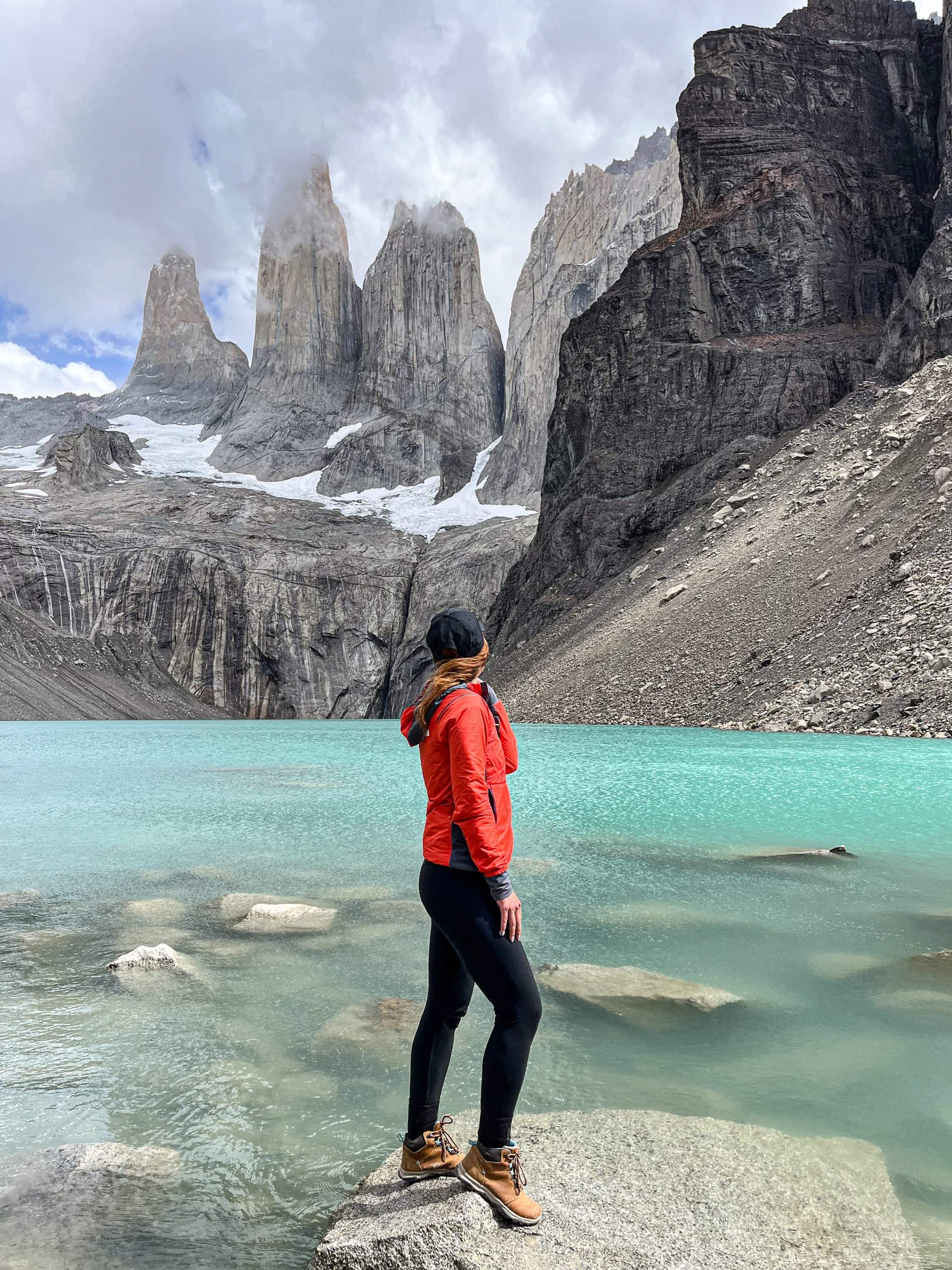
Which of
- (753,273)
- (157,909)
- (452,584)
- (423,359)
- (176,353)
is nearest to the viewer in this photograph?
(157,909)

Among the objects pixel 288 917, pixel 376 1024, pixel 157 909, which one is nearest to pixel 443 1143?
pixel 376 1024

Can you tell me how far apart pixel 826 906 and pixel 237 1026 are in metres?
4.81

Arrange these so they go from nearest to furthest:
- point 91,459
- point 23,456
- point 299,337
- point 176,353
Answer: point 91,459
point 299,337
point 23,456
point 176,353

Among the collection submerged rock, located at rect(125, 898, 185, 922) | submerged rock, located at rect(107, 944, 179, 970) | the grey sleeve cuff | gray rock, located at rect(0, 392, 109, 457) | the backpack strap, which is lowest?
submerged rock, located at rect(125, 898, 185, 922)

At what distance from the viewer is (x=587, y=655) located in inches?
1492

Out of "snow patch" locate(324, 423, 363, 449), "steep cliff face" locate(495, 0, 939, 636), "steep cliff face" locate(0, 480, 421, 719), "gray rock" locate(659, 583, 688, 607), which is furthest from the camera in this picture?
"snow patch" locate(324, 423, 363, 449)

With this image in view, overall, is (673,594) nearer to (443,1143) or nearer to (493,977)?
(443,1143)

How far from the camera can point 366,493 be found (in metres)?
108

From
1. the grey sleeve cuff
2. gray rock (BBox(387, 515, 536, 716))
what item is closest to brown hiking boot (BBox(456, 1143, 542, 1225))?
the grey sleeve cuff

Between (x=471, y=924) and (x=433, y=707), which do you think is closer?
(x=471, y=924)

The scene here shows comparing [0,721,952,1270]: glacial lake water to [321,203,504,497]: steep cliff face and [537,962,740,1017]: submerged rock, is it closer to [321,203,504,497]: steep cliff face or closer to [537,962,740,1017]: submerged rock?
[537,962,740,1017]: submerged rock

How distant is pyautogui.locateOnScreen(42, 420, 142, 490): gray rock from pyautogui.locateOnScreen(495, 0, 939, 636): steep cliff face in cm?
6445

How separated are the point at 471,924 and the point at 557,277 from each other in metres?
106

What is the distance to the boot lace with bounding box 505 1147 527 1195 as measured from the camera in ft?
9.98
